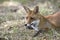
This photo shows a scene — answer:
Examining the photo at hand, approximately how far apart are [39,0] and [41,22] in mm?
5620

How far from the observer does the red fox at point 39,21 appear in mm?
8000

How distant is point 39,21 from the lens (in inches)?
319

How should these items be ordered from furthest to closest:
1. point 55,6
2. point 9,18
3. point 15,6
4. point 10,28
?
point 15,6, point 55,6, point 9,18, point 10,28

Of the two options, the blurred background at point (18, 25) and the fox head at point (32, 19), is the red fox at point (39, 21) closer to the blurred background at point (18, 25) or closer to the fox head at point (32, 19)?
the fox head at point (32, 19)

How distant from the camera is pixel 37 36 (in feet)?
26.3

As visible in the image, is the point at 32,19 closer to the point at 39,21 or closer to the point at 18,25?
the point at 39,21

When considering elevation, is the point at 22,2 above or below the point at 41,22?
below

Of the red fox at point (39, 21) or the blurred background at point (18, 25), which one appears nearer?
the blurred background at point (18, 25)

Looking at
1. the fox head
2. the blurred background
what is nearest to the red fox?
the fox head

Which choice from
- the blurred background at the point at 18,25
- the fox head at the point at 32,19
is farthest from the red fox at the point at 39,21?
the blurred background at the point at 18,25

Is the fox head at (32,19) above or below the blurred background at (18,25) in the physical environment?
above

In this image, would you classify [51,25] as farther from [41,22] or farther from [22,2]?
[22,2]

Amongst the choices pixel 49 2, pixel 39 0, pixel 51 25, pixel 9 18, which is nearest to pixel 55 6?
pixel 49 2

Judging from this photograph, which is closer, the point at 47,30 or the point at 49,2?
the point at 47,30
